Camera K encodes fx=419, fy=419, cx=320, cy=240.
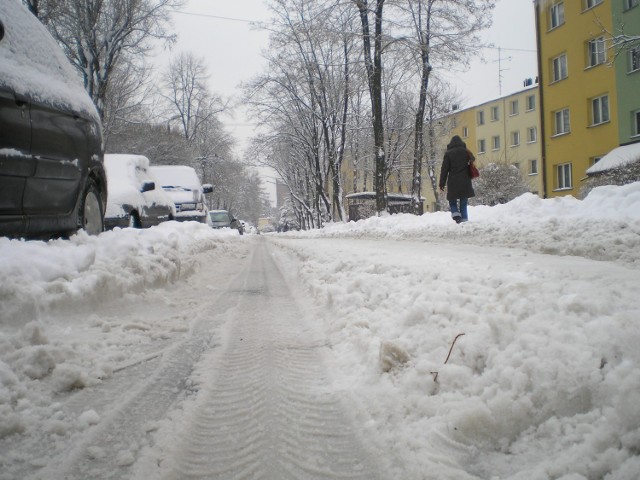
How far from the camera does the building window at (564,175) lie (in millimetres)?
21492

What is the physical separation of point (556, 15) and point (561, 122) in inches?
213

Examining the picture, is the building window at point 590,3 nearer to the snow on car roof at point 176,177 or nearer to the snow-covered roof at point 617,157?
the snow-covered roof at point 617,157

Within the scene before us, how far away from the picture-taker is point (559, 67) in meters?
21.8

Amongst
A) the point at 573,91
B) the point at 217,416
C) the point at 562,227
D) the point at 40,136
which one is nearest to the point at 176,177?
the point at 40,136

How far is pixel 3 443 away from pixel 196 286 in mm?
3499

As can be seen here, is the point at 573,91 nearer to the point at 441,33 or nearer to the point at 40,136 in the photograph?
the point at 441,33

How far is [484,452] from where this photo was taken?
1.44m

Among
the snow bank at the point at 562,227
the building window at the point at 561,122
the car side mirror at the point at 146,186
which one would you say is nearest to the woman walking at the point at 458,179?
the snow bank at the point at 562,227

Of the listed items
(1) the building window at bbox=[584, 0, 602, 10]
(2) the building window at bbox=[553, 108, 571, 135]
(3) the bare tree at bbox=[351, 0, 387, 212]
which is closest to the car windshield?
(3) the bare tree at bbox=[351, 0, 387, 212]

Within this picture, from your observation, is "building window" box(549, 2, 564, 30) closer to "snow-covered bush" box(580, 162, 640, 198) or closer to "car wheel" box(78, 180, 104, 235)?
"snow-covered bush" box(580, 162, 640, 198)

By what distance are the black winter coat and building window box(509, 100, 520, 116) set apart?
105 feet

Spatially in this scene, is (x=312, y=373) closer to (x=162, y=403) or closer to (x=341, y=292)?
(x=162, y=403)

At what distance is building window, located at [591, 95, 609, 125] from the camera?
63.4 ft

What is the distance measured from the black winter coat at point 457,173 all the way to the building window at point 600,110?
13.5 meters
